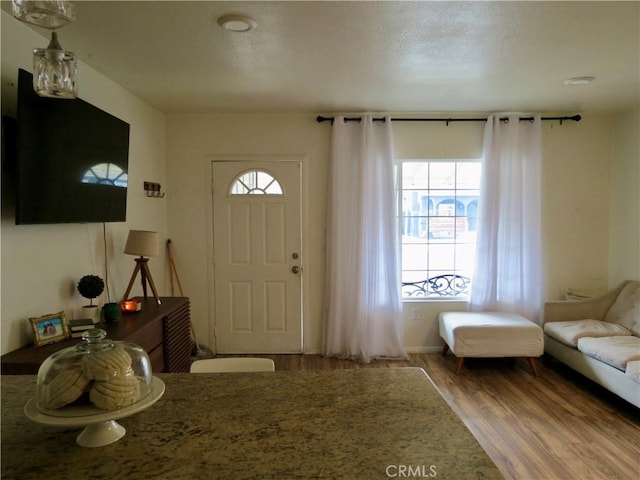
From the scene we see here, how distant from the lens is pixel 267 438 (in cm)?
97

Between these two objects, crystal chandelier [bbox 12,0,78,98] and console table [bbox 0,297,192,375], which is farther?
console table [bbox 0,297,192,375]

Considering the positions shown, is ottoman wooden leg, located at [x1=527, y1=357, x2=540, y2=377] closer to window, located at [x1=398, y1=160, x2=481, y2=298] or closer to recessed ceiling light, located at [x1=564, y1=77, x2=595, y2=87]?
window, located at [x1=398, y1=160, x2=481, y2=298]

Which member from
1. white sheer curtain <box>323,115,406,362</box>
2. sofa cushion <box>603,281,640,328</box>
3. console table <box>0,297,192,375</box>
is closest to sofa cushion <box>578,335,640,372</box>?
sofa cushion <box>603,281,640,328</box>

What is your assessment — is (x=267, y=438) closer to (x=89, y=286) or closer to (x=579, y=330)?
(x=89, y=286)

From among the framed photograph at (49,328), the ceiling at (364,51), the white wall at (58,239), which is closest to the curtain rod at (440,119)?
the ceiling at (364,51)

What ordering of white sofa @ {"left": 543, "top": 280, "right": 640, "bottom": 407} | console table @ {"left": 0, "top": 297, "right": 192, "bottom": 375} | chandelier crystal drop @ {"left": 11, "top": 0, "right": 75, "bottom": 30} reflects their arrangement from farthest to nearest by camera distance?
white sofa @ {"left": 543, "top": 280, "right": 640, "bottom": 407} → console table @ {"left": 0, "top": 297, "right": 192, "bottom": 375} → chandelier crystal drop @ {"left": 11, "top": 0, "right": 75, "bottom": 30}

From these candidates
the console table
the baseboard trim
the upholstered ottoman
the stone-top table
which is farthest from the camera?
the baseboard trim

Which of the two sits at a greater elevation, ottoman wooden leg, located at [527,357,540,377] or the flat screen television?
the flat screen television

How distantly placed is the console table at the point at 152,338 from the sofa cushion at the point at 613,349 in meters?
3.26

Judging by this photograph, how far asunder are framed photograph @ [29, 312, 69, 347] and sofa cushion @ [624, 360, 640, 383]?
364 cm

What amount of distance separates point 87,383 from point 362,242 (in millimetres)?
3283

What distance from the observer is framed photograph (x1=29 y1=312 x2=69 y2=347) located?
2.07m

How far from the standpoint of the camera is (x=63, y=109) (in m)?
2.20

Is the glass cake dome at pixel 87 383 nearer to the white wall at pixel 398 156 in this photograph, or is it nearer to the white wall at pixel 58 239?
the white wall at pixel 58 239
